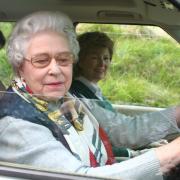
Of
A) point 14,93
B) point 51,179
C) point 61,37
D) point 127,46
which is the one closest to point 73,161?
point 51,179

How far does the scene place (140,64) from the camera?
343cm

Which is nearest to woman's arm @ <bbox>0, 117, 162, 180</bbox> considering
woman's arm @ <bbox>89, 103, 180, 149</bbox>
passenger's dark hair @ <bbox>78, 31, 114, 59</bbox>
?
woman's arm @ <bbox>89, 103, 180, 149</bbox>

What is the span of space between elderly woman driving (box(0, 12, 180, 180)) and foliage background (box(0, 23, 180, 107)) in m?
0.35

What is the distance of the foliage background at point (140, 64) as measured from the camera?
307 centimetres

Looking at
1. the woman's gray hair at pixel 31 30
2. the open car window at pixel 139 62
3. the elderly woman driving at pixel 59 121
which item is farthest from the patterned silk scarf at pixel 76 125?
the open car window at pixel 139 62

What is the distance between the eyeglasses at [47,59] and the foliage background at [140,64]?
0.58 m

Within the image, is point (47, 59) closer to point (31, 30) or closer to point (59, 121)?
point (31, 30)

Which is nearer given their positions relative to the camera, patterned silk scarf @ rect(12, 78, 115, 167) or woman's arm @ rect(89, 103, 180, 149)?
patterned silk scarf @ rect(12, 78, 115, 167)

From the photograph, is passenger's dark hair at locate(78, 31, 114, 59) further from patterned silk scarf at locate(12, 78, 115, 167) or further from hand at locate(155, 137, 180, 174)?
hand at locate(155, 137, 180, 174)

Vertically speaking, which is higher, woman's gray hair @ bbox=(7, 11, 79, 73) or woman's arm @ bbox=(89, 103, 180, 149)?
woman's gray hair @ bbox=(7, 11, 79, 73)

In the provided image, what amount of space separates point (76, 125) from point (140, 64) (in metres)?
1.23

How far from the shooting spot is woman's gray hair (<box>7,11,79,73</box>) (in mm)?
2352

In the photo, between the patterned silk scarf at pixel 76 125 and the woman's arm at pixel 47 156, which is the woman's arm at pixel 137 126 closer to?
the patterned silk scarf at pixel 76 125

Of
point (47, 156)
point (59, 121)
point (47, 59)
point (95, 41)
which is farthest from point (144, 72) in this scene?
point (47, 156)
